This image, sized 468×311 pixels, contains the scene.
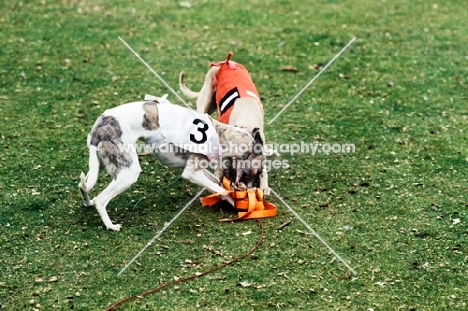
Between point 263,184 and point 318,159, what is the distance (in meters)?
1.09

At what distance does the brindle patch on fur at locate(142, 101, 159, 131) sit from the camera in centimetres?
650

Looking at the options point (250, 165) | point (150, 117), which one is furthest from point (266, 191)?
point (150, 117)

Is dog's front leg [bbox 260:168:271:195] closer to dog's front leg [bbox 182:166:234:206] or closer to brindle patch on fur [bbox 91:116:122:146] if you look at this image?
dog's front leg [bbox 182:166:234:206]

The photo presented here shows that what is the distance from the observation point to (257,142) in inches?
268

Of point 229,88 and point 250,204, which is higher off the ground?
point 229,88

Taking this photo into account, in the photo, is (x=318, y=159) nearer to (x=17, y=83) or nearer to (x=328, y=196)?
(x=328, y=196)

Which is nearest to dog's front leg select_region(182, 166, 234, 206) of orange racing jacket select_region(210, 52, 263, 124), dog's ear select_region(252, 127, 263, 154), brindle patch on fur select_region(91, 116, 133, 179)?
dog's ear select_region(252, 127, 263, 154)

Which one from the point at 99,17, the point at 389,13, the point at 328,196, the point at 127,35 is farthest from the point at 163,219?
the point at 389,13

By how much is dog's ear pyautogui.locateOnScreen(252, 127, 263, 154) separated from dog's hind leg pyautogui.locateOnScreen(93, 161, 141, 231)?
3.63 feet

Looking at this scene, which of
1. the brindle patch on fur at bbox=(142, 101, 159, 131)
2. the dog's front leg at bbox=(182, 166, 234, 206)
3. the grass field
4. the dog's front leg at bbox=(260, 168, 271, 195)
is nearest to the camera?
the grass field

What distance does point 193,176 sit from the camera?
6.79m

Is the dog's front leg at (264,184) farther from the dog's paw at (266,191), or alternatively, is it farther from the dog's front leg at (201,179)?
the dog's front leg at (201,179)

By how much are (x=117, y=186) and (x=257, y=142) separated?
4.49 ft

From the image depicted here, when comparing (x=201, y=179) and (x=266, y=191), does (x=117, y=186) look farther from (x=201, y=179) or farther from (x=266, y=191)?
(x=266, y=191)
